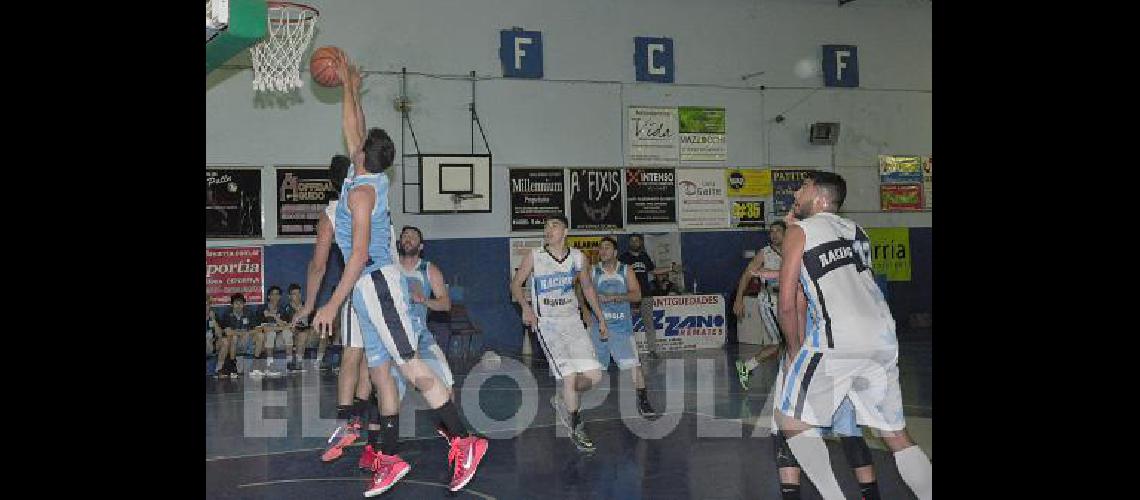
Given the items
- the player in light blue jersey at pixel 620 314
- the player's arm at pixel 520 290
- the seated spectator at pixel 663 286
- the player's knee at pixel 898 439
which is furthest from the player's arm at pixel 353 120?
the seated spectator at pixel 663 286

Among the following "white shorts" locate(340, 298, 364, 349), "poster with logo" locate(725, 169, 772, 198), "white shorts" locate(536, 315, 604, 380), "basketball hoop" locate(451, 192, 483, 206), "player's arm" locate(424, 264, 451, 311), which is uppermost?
"poster with logo" locate(725, 169, 772, 198)

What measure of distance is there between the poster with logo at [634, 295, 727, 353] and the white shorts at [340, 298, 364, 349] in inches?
359

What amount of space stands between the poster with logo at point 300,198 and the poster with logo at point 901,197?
33.3ft

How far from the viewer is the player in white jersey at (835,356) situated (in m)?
4.90

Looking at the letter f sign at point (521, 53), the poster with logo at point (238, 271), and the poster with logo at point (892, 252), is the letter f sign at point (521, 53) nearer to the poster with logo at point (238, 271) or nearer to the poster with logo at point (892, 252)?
the poster with logo at point (238, 271)

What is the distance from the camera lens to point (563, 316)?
26.5ft

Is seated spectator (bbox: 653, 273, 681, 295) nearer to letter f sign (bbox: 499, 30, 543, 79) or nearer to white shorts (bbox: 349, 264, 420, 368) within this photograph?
letter f sign (bbox: 499, 30, 543, 79)

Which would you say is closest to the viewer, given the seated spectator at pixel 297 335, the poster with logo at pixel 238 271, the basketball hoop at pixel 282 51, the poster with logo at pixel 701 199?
the basketball hoop at pixel 282 51

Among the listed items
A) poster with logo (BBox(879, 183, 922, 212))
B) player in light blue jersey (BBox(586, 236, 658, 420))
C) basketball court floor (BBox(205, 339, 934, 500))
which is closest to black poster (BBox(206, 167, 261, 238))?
basketball court floor (BBox(205, 339, 934, 500))

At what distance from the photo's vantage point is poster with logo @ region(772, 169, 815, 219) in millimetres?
18031

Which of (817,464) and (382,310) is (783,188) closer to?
(382,310)
